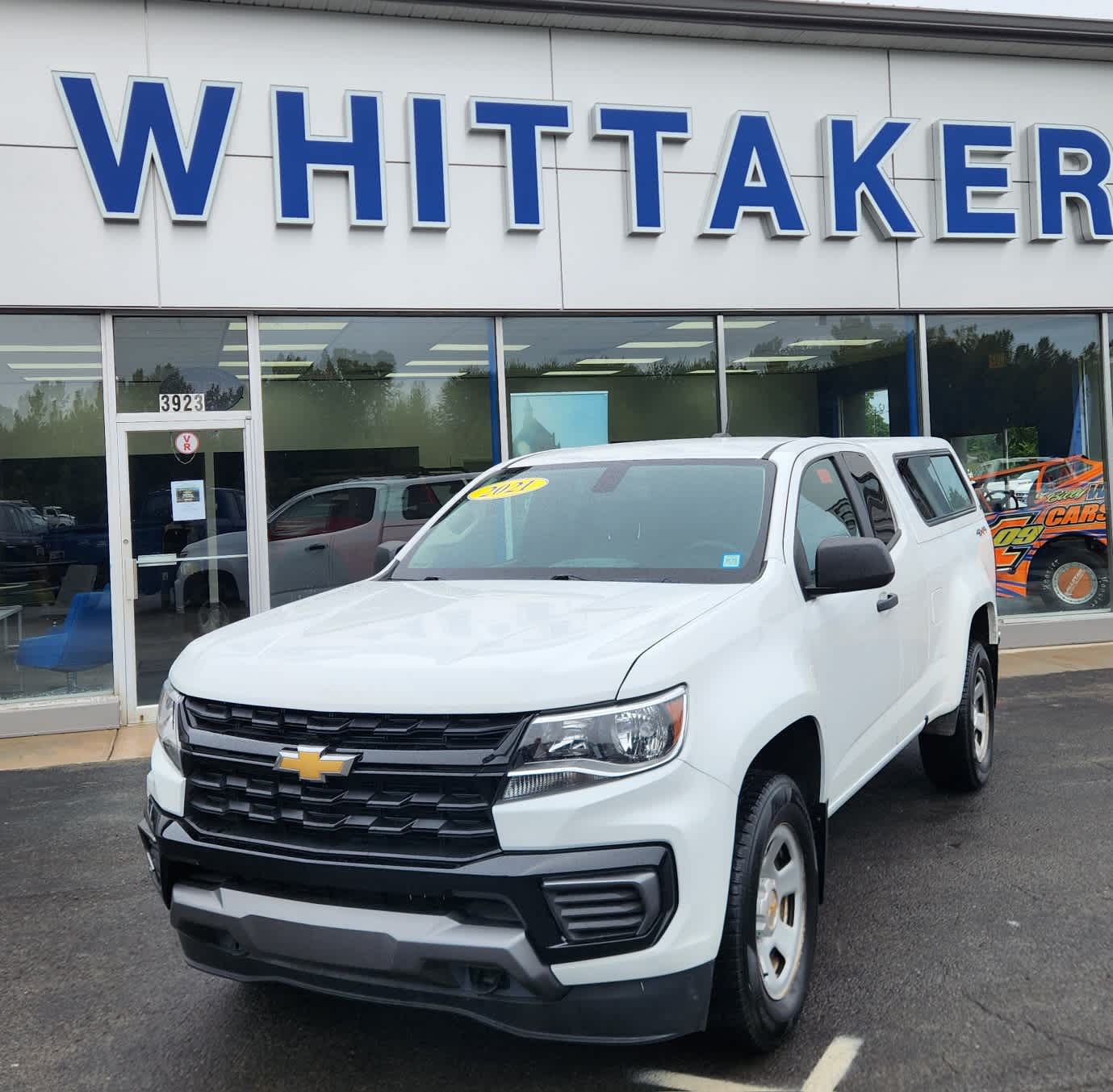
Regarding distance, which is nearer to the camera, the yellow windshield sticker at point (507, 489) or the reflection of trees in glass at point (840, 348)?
the yellow windshield sticker at point (507, 489)

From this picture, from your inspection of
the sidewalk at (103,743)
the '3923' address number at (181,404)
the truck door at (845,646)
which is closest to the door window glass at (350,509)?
the '3923' address number at (181,404)

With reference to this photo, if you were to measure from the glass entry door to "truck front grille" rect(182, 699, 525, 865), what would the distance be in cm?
629

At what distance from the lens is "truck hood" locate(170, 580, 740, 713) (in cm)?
291

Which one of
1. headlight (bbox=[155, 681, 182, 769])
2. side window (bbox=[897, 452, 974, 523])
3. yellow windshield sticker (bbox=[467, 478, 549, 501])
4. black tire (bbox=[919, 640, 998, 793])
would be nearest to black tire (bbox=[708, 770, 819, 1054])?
headlight (bbox=[155, 681, 182, 769])

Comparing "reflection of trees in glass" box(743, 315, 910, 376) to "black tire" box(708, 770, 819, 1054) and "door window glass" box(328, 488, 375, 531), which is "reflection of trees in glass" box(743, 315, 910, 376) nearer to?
"door window glass" box(328, 488, 375, 531)

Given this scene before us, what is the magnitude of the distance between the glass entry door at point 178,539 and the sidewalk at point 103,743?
0.49 metres

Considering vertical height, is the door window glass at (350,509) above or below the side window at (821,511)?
above

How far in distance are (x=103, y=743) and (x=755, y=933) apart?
6536 millimetres

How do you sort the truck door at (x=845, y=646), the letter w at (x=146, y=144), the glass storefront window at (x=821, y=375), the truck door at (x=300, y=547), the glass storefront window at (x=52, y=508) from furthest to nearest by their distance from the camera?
the glass storefront window at (x=821, y=375)
the truck door at (x=300, y=547)
the glass storefront window at (x=52, y=508)
the letter w at (x=146, y=144)
the truck door at (x=845, y=646)

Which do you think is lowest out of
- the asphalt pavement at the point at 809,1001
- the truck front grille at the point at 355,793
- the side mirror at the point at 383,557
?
the asphalt pavement at the point at 809,1001

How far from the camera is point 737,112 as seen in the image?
34.1 ft

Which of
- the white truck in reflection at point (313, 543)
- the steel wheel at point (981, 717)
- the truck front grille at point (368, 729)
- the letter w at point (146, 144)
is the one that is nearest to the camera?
the truck front grille at point (368, 729)

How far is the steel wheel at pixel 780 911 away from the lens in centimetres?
328

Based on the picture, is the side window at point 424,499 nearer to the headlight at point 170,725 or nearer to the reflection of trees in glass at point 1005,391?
the reflection of trees in glass at point 1005,391
